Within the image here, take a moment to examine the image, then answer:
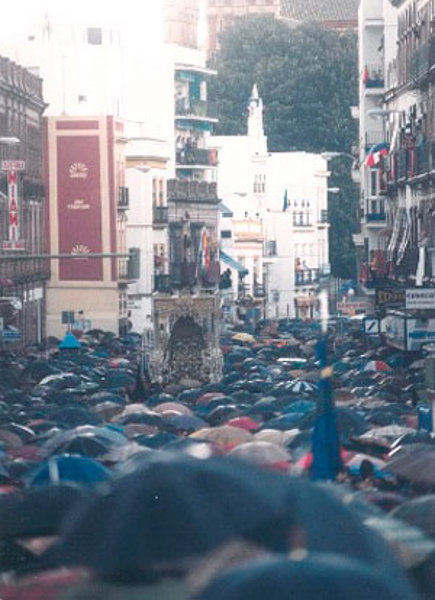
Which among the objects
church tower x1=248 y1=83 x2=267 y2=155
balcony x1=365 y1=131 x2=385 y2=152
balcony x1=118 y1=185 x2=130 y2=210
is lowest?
balcony x1=118 y1=185 x2=130 y2=210

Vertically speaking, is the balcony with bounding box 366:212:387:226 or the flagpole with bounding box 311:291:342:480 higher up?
the balcony with bounding box 366:212:387:226

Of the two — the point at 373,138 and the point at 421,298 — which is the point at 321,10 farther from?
the point at 421,298

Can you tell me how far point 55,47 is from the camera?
9181 centimetres

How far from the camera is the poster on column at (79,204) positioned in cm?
8125

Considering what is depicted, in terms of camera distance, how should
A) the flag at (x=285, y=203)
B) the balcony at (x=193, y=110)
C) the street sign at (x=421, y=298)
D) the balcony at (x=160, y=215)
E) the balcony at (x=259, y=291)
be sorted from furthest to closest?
the flag at (x=285, y=203)
the balcony at (x=259, y=291)
the balcony at (x=193, y=110)
the balcony at (x=160, y=215)
the street sign at (x=421, y=298)

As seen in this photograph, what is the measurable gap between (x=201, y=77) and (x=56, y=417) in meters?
76.4

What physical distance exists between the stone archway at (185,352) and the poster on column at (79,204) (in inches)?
951

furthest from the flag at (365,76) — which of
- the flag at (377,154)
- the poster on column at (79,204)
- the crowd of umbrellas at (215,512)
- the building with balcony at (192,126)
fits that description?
the crowd of umbrellas at (215,512)

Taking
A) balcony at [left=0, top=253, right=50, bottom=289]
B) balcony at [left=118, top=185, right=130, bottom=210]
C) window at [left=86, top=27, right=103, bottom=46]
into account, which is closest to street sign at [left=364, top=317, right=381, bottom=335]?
balcony at [left=0, top=253, right=50, bottom=289]

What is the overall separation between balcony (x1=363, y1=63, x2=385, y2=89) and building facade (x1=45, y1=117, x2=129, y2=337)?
8.98 meters

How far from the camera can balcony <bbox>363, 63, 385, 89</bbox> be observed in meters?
80.9

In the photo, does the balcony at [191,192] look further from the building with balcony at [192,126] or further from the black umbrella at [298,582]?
the black umbrella at [298,582]

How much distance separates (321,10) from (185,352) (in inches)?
3628

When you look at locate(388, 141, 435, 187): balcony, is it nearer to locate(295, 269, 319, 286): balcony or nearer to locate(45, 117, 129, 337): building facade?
locate(45, 117, 129, 337): building facade
